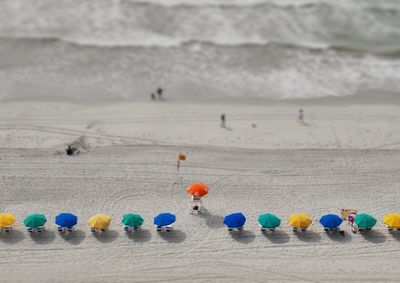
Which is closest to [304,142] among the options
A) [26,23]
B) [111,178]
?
[111,178]

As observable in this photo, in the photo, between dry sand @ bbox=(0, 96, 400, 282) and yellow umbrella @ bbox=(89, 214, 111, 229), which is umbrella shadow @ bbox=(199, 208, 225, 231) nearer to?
dry sand @ bbox=(0, 96, 400, 282)

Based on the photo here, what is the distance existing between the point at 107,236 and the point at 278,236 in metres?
7.09

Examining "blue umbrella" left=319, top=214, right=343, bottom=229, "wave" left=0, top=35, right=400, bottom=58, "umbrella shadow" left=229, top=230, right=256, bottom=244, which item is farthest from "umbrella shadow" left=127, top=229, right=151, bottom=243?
"wave" left=0, top=35, right=400, bottom=58

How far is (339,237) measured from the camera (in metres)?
23.8

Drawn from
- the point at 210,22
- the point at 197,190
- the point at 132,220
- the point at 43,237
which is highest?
the point at 210,22

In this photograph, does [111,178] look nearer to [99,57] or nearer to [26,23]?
[99,57]

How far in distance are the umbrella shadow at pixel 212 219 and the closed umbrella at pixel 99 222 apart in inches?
163

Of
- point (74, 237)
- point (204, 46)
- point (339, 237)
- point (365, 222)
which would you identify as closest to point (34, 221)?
point (74, 237)

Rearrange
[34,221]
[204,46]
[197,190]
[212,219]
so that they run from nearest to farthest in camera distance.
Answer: [34,221] < [212,219] < [197,190] < [204,46]

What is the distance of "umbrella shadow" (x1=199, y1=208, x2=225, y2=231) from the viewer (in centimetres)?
2427

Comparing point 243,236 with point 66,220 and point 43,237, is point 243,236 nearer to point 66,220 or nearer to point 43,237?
point 66,220

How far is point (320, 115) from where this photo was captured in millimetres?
32438

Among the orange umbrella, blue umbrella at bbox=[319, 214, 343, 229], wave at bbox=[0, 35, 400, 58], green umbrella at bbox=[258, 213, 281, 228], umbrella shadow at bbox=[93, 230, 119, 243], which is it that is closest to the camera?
umbrella shadow at bbox=[93, 230, 119, 243]

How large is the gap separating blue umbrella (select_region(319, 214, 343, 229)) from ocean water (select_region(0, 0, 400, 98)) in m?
12.5
